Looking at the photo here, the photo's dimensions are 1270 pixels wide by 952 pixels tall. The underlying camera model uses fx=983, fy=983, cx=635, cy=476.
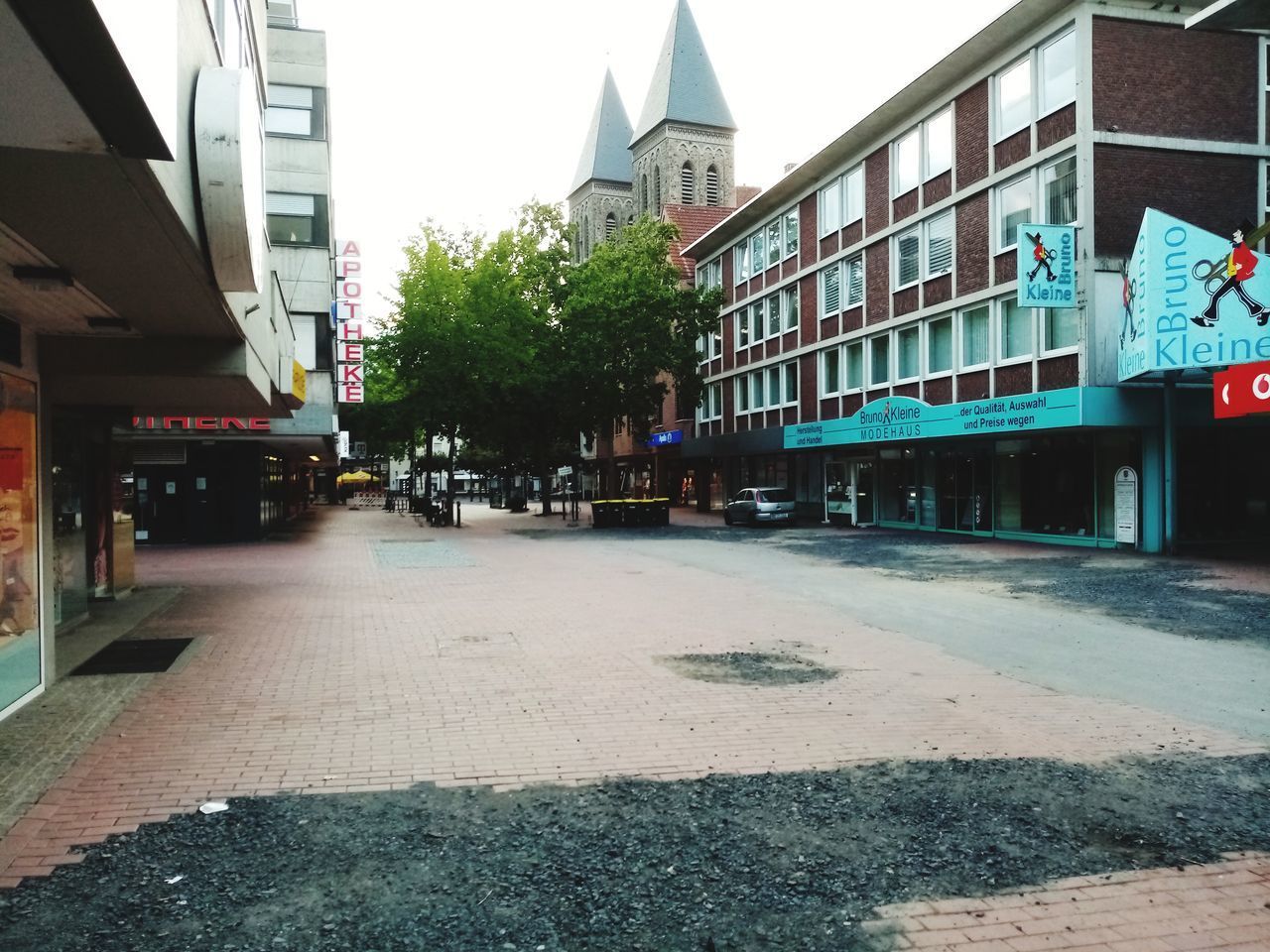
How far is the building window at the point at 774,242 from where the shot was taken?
37406mm

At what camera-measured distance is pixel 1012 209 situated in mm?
24156

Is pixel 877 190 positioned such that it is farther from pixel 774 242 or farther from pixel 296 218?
pixel 296 218

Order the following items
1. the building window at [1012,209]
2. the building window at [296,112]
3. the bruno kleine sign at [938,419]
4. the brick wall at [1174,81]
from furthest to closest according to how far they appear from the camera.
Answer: the building window at [296,112] → the building window at [1012,209] → the bruno kleine sign at [938,419] → the brick wall at [1174,81]

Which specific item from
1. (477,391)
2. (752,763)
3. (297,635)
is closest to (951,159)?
(477,391)

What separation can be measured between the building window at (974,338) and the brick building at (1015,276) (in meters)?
0.07

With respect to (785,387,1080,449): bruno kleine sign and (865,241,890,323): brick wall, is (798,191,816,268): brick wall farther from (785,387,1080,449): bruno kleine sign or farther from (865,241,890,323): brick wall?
(785,387,1080,449): bruno kleine sign

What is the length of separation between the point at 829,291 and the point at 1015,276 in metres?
9.91

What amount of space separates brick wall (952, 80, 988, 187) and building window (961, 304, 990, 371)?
343 centimetres

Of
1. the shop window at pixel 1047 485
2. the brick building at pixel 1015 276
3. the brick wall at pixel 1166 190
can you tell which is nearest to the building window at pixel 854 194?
the brick building at pixel 1015 276

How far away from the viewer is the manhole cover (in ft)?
27.4

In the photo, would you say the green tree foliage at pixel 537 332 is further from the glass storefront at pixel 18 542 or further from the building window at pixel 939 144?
the glass storefront at pixel 18 542

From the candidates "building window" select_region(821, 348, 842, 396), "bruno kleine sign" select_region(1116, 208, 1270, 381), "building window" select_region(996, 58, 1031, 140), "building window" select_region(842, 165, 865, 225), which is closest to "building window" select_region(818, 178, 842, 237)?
"building window" select_region(842, 165, 865, 225)

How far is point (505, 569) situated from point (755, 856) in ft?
47.0

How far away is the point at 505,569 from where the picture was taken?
60.7ft
